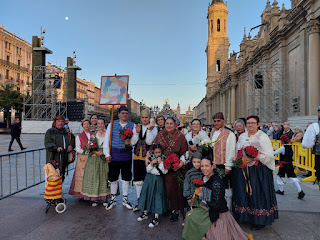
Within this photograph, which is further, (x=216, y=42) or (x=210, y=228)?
(x=216, y=42)

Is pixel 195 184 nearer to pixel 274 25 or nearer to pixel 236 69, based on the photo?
pixel 274 25

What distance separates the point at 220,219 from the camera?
11.1ft

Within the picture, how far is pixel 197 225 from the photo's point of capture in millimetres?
3336

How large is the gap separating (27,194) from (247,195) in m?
5.34

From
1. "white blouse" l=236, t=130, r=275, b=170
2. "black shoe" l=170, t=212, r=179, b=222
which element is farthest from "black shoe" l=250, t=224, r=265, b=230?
"black shoe" l=170, t=212, r=179, b=222

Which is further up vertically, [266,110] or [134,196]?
[266,110]

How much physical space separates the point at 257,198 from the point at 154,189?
1.83 metres

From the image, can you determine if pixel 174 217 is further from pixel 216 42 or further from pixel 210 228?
pixel 216 42

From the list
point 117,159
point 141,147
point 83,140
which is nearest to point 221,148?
point 141,147

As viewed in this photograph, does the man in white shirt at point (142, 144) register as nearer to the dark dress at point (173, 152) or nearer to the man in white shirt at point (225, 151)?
the dark dress at point (173, 152)

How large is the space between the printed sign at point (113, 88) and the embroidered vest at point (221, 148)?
2.55 meters

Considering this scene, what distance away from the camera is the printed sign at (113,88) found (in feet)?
18.7

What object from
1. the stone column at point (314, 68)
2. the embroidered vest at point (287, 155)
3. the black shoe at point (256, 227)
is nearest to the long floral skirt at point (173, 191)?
the black shoe at point (256, 227)

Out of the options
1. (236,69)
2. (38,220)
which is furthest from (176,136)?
(236,69)
